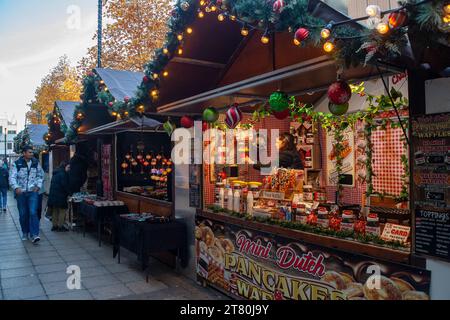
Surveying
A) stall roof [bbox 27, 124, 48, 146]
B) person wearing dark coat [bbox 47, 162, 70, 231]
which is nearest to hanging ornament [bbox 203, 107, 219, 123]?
person wearing dark coat [bbox 47, 162, 70, 231]

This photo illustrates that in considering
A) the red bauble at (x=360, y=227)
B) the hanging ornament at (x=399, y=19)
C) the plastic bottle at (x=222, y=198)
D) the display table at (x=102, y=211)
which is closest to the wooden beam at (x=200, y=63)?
the plastic bottle at (x=222, y=198)

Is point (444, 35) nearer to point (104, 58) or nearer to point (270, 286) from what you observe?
point (270, 286)

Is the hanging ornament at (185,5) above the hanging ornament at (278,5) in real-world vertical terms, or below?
above

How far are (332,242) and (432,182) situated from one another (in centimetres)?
111

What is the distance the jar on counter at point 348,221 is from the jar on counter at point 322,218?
0.22m

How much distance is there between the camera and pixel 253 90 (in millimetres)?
4445

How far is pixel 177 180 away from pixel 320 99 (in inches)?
111

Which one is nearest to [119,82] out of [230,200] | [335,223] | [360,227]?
[230,200]

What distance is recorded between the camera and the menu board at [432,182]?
2770 millimetres

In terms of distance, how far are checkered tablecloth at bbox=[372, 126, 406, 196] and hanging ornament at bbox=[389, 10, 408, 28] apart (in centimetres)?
400

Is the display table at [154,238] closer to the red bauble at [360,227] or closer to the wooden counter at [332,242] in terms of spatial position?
the wooden counter at [332,242]

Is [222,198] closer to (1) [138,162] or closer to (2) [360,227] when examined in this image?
(2) [360,227]
